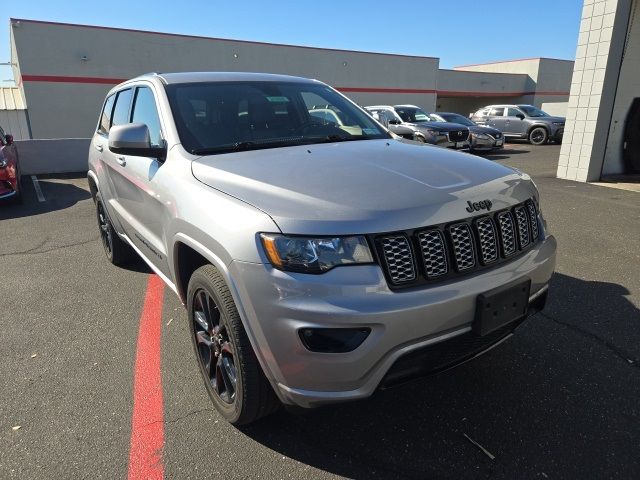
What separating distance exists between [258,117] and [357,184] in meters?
1.31

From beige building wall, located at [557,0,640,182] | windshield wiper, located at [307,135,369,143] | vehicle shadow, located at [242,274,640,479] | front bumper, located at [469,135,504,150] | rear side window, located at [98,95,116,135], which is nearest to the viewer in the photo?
vehicle shadow, located at [242,274,640,479]

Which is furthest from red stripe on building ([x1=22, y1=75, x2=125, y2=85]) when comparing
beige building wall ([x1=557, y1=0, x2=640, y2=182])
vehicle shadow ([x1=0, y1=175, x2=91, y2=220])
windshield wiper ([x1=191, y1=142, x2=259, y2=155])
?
windshield wiper ([x1=191, y1=142, x2=259, y2=155])

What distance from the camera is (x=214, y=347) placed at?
2564 mm

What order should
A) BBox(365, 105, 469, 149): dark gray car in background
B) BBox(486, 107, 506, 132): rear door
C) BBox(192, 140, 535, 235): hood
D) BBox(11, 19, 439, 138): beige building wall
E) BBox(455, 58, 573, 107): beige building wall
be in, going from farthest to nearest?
1. BBox(455, 58, 573, 107): beige building wall
2. BBox(11, 19, 439, 138): beige building wall
3. BBox(486, 107, 506, 132): rear door
4. BBox(365, 105, 469, 149): dark gray car in background
5. BBox(192, 140, 535, 235): hood

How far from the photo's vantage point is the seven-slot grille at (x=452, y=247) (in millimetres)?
1991

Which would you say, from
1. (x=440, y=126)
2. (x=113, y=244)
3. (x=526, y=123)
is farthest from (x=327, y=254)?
(x=526, y=123)

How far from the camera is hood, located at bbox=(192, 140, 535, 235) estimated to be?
1.98 metres

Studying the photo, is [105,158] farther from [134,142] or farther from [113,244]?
[134,142]

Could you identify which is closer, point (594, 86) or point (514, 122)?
point (594, 86)

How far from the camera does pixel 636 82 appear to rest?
9.90 meters

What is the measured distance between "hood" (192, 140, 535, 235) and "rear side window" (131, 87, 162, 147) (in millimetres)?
723

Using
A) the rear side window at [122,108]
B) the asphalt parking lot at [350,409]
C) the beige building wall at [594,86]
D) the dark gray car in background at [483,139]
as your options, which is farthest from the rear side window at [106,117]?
the dark gray car in background at [483,139]

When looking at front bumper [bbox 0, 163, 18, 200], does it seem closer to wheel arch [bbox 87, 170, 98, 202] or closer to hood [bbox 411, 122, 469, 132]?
wheel arch [bbox 87, 170, 98, 202]

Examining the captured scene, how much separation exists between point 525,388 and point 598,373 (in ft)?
1.67
